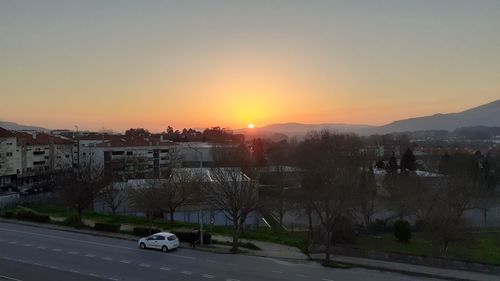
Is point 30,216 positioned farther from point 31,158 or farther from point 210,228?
point 31,158

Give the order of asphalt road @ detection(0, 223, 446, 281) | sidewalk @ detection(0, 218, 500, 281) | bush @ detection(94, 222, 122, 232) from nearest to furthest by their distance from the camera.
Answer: asphalt road @ detection(0, 223, 446, 281) < sidewalk @ detection(0, 218, 500, 281) < bush @ detection(94, 222, 122, 232)

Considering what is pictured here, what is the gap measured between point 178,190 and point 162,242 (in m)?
13.6

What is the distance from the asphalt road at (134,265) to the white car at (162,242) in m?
0.58

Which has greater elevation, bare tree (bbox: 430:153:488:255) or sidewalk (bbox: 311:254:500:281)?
bare tree (bbox: 430:153:488:255)

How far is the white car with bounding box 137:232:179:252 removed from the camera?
3130 centimetres

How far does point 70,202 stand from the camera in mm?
42625

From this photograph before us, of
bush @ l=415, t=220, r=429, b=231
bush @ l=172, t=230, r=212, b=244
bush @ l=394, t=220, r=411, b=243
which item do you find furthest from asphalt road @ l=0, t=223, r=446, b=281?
bush @ l=415, t=220, r=429, b=231

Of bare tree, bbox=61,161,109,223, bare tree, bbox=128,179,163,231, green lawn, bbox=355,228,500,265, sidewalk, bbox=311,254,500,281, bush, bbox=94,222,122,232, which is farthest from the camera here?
bare tree, bbox=61,161,109,223

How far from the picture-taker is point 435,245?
1366 inches

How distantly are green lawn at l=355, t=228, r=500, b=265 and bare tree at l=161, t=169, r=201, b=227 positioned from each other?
1627 cm

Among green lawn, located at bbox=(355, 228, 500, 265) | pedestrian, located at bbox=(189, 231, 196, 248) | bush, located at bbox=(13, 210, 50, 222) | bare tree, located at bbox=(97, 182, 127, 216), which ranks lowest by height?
green lawn, located at bbox=(355, 228, 500, 265)

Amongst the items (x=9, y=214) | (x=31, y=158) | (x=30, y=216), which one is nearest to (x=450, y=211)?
(x=30, y=216)

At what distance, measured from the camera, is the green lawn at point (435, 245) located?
105 ft

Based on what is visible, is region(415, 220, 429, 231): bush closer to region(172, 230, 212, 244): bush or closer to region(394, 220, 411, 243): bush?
region(394, 220, 411, 243): bush
